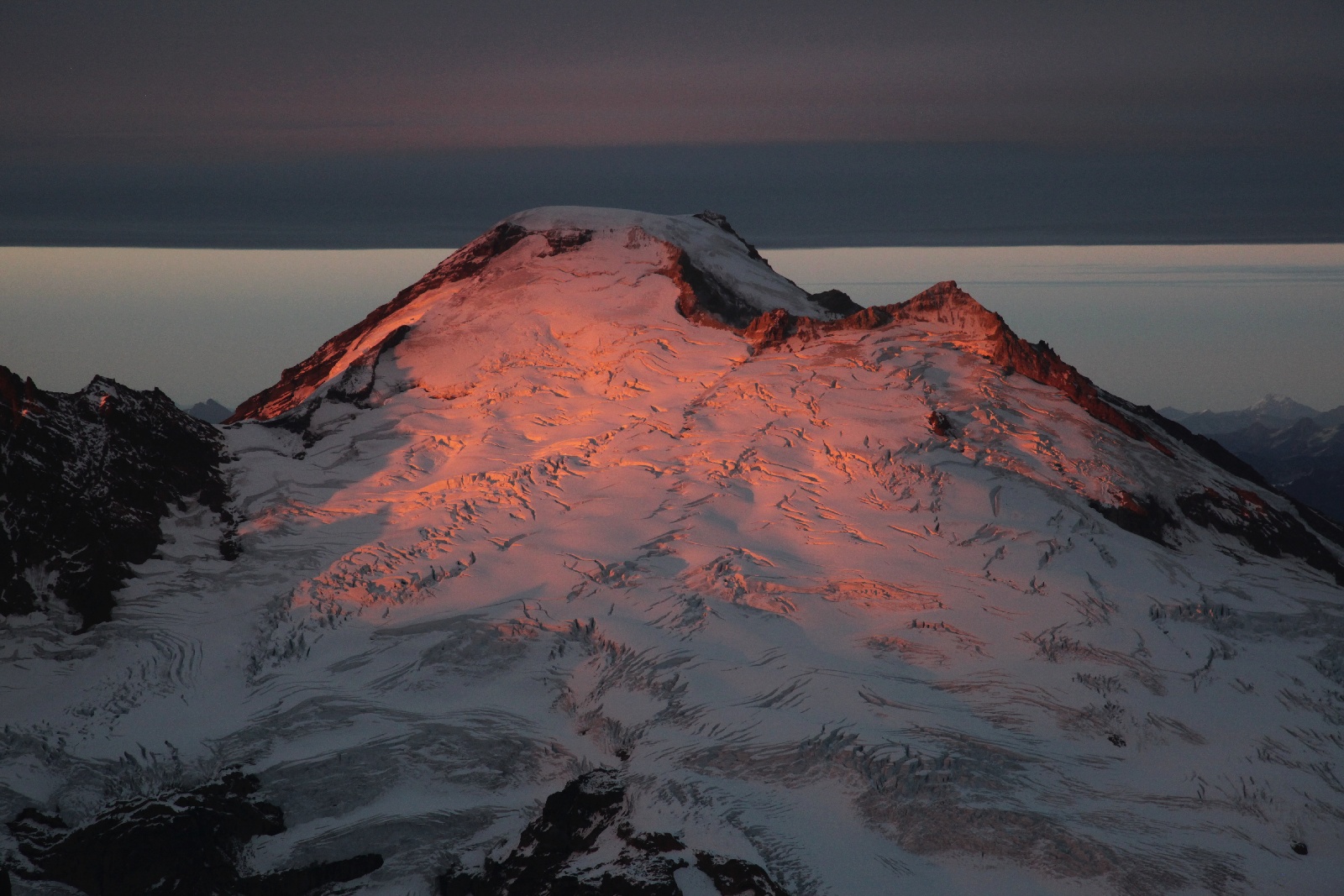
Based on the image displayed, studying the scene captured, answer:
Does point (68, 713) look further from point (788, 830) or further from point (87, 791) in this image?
point (788, 830)

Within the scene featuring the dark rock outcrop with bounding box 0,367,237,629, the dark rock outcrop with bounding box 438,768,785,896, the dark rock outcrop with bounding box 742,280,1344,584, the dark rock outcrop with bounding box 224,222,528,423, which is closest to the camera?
the dark rock outcrop with bounding box 438,768,785,896

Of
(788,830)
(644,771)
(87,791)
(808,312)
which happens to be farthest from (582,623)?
(808,312)

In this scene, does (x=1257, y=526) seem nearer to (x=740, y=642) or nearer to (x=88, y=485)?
(x=740, y=642)

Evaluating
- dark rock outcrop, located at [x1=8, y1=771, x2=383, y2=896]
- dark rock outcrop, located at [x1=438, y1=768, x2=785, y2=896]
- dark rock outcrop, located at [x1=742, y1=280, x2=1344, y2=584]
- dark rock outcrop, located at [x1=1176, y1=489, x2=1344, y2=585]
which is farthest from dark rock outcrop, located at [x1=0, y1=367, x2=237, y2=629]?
dark rock outcrop, located at [x1=1176, y1=489, x2=1344, y2=585]

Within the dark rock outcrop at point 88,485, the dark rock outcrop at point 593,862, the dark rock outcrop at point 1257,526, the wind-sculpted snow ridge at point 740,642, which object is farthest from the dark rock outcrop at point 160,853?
the dark rock outcrop at point 1257,526

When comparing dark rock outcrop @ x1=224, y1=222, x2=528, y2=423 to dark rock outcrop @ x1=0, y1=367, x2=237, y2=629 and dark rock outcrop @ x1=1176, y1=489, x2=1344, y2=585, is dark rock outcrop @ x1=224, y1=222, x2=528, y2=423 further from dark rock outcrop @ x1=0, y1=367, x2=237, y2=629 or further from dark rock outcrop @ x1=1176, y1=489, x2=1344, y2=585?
dark rock outcrop @ x1=1176, y1=489, x2=1344, y2=585

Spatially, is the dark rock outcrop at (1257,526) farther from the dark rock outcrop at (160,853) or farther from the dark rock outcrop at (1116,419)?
the dark rock outcrop at (160,853)

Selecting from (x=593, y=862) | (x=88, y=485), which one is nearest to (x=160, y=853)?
(x=593, y=862)
